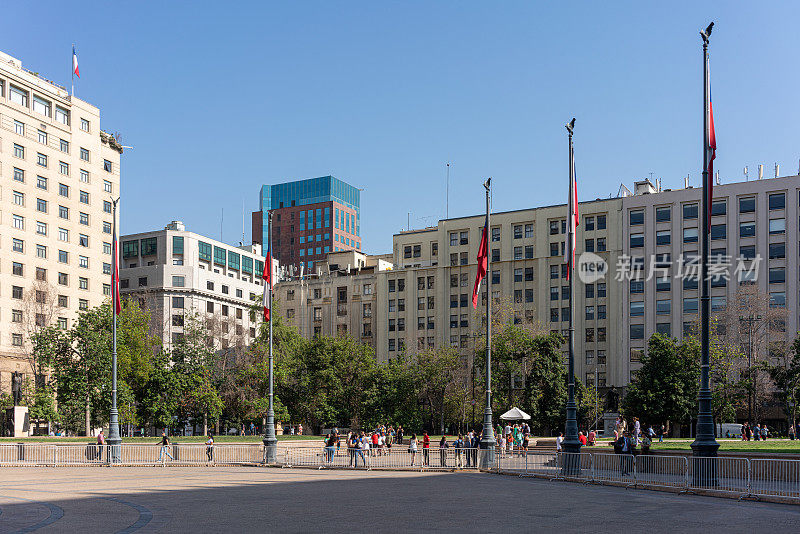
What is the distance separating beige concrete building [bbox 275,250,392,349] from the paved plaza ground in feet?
286

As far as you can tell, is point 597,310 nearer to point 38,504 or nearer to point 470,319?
point 470,319

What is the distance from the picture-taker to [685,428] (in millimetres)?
86625

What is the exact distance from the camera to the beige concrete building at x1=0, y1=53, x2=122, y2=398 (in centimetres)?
8412

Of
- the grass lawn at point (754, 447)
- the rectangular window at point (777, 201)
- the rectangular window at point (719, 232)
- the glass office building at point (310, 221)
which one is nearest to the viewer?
the grass lawn at point (754, 447)

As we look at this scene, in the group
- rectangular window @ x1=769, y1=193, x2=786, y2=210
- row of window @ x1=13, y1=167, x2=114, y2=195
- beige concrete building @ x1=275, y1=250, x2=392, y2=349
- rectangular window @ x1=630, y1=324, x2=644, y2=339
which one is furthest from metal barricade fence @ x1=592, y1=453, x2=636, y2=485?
beige concrete building @ x1=275, y1=250, x2=392, y2=349

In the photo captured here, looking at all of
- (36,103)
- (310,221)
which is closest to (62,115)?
(36,103)

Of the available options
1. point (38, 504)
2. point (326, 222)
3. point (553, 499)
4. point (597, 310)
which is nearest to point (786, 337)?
point (597, 310)

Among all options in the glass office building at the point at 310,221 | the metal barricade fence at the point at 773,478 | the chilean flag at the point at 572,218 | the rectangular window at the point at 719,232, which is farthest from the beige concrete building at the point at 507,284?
the metal barricade fence at the point at 773,478

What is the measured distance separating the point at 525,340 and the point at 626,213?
101 feet

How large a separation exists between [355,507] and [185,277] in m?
102

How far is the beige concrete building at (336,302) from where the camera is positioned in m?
119

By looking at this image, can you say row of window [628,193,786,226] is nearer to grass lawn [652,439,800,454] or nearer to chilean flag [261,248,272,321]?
grass lawn [652,439,800,454]

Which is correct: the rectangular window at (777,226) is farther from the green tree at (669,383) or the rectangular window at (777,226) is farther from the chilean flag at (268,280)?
the chilean flag at (268,280)

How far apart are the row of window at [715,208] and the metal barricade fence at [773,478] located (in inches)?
2756
